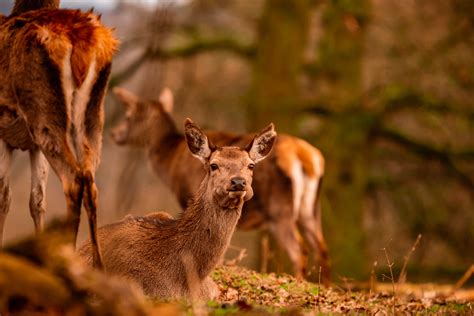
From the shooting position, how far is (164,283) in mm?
6574

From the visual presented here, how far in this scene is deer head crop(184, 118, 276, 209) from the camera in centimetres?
657

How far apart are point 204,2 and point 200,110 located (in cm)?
279

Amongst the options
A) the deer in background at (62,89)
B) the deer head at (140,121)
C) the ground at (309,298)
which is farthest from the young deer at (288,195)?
the deer in background at (62,89)

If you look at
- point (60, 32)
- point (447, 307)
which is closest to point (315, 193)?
point (447, 307)

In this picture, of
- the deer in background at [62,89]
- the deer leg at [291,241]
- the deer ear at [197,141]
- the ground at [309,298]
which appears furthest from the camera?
the deer leg at [291,241]

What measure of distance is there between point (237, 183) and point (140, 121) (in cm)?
669

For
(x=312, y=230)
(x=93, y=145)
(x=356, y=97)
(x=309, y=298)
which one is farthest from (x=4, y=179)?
(x=356, y=97)

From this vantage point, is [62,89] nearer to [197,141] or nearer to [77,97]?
[77,97]

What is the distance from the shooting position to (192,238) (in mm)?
6797

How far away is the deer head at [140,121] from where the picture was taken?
12828 mm

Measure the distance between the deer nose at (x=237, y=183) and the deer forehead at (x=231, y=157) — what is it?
0.84ft

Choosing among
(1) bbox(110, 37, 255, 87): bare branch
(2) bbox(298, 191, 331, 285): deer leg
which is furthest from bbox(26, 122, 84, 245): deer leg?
(1) bbox(110, 37, 255, 87): bare branch

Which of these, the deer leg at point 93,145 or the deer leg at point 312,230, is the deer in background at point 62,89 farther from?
the deer leg at point 312,230

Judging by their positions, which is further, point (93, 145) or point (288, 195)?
point (288, 195)
